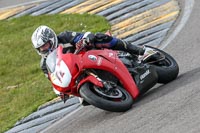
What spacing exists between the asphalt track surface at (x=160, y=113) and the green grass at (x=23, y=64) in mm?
1764

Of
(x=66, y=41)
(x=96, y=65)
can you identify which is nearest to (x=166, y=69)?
(x=96, y=65)

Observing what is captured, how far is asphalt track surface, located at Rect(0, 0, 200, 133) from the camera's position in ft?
25.3

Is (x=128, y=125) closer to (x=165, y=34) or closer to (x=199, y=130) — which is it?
(x=199, y=130)

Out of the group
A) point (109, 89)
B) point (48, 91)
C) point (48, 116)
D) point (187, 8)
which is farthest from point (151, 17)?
point (109, 89)

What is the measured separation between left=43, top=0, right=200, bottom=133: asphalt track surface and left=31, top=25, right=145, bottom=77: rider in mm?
737

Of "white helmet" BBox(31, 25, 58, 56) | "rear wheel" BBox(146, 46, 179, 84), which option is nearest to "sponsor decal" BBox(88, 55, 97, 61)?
"white helmet" BBox(31, 25, 58, 56)

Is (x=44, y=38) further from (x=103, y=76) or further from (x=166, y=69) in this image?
(x=166, y=69)

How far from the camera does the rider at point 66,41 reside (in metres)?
9.19

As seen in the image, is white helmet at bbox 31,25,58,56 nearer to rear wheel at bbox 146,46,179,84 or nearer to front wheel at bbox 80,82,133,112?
front wheel at bbox 80,82,133,112

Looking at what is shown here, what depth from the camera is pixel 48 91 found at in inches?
472

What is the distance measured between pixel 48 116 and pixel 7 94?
2.60 metres

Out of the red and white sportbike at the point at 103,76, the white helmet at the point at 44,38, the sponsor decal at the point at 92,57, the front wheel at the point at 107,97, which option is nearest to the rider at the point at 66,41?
the white helmet at the point at 44,38

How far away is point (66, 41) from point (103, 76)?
0.72 meters

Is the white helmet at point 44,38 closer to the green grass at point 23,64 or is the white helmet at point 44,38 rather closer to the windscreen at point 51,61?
the windscreen at point 51,61
